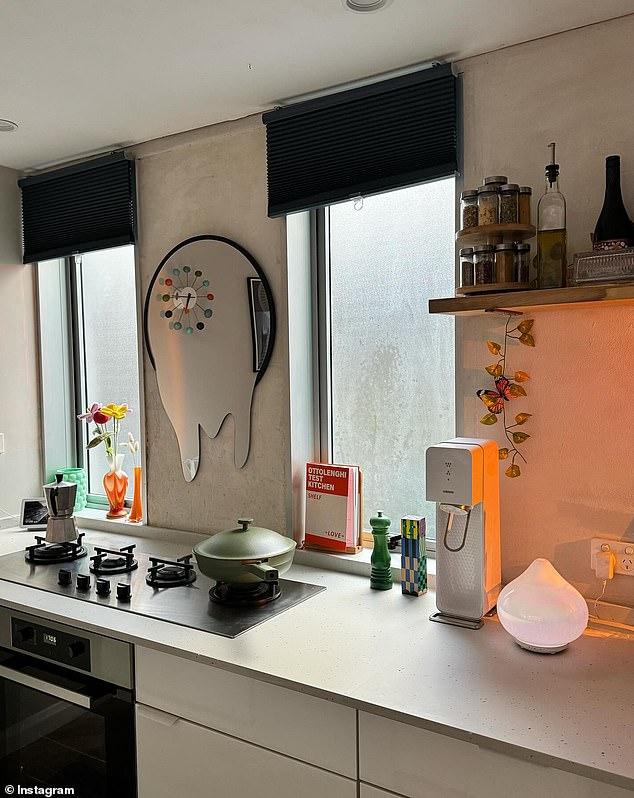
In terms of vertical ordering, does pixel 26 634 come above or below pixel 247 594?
below

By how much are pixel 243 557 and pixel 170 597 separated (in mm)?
319

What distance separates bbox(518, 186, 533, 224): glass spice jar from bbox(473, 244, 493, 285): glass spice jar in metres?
0.10

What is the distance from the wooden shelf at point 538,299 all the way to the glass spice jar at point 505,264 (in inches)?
1.5

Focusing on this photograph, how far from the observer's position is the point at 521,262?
1.73 metres

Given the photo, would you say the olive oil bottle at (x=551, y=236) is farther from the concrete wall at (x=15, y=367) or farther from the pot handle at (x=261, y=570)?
the concrete wall at (x=15, y=367)

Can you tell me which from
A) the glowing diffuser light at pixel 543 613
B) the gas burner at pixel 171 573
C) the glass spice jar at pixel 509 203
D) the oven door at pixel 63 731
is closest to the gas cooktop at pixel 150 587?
the gas burner at pixel 171 573

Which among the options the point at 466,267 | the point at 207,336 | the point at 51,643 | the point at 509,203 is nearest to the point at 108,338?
the point at 207,336

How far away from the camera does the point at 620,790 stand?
1209 millimetres

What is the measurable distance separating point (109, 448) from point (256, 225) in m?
1.13

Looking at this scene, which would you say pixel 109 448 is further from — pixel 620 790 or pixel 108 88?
pixel 620 790

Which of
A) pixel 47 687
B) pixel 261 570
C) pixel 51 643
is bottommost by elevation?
pixel 47 687

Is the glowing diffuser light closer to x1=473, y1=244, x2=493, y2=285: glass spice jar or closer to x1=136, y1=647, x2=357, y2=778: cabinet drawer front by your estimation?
x1=136, y1=647, x2=357, y2=778: cabinet drawer front

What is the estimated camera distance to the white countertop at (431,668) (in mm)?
1286

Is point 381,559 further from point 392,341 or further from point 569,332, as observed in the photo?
point 569,332
